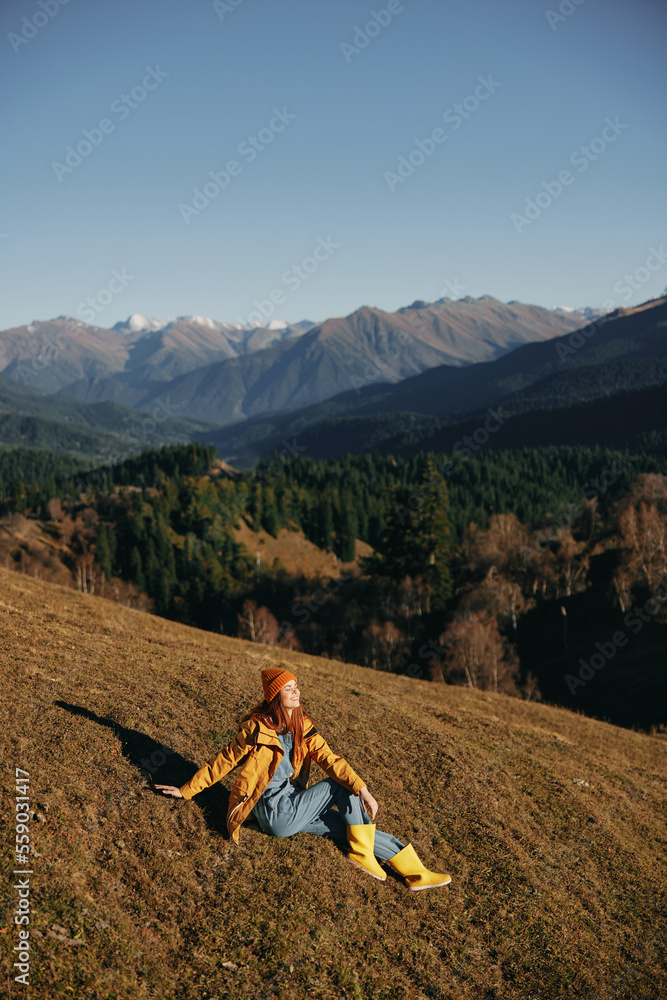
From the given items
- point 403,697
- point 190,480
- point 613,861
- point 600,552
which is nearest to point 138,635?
point 403,697

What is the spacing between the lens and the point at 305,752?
1089 centimetres

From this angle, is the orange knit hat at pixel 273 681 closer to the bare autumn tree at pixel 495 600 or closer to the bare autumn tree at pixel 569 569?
the bare autumn tree at pixel 495 600

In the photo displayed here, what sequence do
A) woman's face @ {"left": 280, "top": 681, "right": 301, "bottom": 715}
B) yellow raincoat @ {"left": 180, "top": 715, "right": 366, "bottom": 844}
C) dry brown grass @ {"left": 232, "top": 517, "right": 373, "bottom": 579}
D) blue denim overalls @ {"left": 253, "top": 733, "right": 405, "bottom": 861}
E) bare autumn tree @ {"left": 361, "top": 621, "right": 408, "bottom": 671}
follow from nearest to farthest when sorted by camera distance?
yellow raincoat @ {"left": 180, "top": 715, "right": 366, "bottom": 844}, woman's face @ {"left": 280, "top": 681, "right": 301, "bottom": 715}, blue denim overalls @ {"left": 253, "top": 733, "right": 405, "bottom": 861}, bare autumn tree @ {"left": 361, "top": 621, "right": 408, "bottom": 671}, dry brown grass @ {"left": 232, "top": 517, "right": 373, "bottom": 579}

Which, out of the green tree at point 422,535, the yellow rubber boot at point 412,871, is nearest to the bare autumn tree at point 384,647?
the green tree at point 422,535

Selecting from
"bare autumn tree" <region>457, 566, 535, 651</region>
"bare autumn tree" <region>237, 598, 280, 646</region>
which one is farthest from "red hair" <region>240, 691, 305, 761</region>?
"bare autumn tree" <region>237, 598, 280, 646</region>

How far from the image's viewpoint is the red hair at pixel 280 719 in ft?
34.4

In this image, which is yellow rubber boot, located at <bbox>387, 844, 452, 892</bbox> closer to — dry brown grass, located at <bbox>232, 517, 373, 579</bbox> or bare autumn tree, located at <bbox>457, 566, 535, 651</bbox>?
bare autumn tree, located at <bbox>457, 566, 535, 651</bbox>

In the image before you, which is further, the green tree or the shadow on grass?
the green tree

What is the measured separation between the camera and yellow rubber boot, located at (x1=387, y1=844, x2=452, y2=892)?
11000 mm

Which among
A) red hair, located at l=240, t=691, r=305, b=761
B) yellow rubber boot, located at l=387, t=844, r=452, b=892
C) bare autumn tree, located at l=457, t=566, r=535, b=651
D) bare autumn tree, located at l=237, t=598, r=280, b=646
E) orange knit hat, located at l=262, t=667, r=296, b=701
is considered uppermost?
orange knit hat, located at l=262, t=667, r=296, b=701

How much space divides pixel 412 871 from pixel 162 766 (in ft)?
16.6

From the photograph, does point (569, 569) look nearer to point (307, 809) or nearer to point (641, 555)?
point (641, 555)

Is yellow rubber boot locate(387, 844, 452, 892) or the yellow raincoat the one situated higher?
the yellow raincoat

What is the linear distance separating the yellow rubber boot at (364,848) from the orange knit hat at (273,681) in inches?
108
